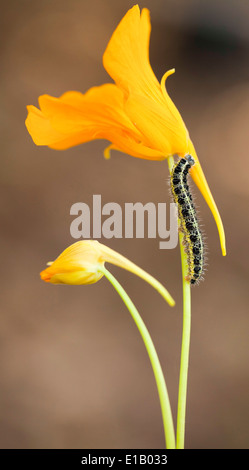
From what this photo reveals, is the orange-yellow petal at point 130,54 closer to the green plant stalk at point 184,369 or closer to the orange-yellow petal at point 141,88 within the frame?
the orange-yellow petal at point 141,88

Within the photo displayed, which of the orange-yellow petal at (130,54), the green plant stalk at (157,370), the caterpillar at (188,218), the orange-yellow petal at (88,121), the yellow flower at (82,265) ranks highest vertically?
the orange-yellow petal at (130,54)

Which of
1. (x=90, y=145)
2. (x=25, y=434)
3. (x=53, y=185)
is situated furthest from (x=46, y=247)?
(x=25, y=434)

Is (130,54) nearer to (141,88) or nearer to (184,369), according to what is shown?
(141,88)

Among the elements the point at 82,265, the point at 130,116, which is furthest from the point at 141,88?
the point at 82,265

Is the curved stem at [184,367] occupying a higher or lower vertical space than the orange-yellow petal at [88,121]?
lower

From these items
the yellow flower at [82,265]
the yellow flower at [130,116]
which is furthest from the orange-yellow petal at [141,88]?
the yellow flower at [82,265]

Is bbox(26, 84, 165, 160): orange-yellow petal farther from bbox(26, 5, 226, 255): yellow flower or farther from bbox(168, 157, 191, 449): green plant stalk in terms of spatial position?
bbox(168, 157, 191, 449): green plant stalk

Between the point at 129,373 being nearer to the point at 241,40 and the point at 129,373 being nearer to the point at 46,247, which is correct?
the point at 46,247
